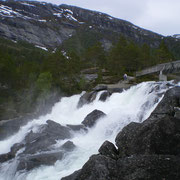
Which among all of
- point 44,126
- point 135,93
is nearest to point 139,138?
point 44,126

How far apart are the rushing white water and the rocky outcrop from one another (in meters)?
4.57

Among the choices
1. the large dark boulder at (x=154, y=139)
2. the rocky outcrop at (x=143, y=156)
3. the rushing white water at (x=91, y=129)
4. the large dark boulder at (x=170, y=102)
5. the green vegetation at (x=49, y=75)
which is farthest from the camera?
the green vegetation at (x=49, y=75)

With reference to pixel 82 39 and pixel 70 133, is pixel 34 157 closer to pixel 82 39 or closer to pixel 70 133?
pixel 70 133

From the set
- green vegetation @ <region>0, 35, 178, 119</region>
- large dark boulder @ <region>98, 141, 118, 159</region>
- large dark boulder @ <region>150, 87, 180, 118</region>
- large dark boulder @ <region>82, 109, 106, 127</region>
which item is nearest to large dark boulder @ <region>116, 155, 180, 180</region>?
large dark boulder @ <region>98, 141, 118, 159</region>

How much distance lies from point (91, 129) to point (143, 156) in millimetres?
16741

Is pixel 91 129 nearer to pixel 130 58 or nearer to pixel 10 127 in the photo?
→ pixel 10 127

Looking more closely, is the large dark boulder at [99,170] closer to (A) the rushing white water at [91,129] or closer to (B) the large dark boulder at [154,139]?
(B) the large dark boulder at [154,139]

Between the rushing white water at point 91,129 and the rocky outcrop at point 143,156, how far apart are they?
4.57 metres

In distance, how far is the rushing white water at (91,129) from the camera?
16.4 meters

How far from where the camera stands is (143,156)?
9.66m

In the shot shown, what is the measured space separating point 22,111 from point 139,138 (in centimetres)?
3451

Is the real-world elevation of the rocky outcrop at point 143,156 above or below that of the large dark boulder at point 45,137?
below

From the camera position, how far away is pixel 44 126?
2552 centimetres

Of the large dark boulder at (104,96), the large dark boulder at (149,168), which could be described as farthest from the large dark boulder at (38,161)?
the large dark boulder at (104,96)
